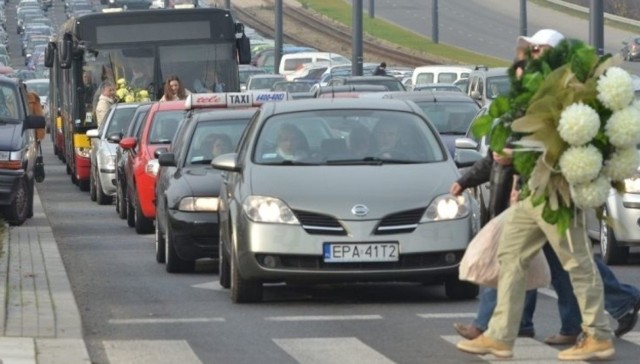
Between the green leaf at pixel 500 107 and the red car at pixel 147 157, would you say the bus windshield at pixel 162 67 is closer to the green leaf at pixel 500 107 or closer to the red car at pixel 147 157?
the red car at pixel 147 157

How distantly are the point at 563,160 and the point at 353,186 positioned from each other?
3667 mm

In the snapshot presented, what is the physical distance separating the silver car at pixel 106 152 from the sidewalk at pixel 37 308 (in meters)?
7.88

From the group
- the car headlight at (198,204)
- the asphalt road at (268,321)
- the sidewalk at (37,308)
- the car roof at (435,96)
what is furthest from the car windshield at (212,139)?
the car roof at (435,96)

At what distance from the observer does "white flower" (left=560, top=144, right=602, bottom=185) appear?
10.5m

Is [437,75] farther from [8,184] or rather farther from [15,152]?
[8,184]

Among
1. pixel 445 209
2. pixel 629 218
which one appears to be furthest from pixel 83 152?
pixel 445 209

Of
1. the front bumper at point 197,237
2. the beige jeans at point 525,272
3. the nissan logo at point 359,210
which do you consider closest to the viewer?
the beige jeans at point 525,272

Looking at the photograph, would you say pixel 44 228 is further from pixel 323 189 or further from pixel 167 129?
pixel 323 189

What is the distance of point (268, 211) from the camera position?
13.9 meters

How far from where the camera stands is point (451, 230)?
1412cm

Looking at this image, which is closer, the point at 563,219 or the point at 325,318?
the point at 563,219

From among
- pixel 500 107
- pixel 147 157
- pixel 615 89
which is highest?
pixel 615 89

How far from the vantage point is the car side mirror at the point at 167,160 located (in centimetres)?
1788

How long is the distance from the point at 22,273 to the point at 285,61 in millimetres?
55725
